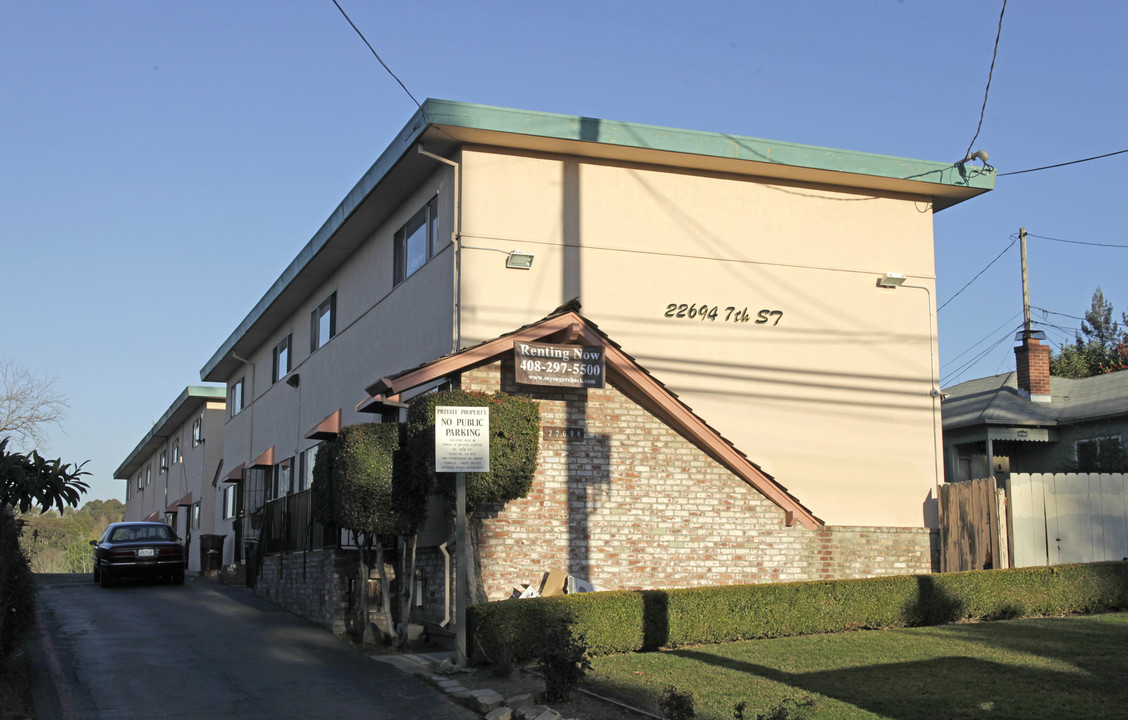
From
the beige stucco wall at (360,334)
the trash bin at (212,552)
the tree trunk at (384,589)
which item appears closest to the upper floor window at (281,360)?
the beige stucco wall at (360,334)

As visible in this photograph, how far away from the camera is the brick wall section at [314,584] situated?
16.0m

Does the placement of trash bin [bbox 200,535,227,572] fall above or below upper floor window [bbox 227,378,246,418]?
below

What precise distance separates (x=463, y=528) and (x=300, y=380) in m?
14.8

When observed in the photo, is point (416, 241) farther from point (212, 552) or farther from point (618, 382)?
point (212, 552)

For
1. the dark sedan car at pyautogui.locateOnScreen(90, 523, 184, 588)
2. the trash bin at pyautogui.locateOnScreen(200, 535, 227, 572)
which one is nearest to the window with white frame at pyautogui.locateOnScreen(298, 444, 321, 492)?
the dark sedan car at pyautogui.locateOnScreen(90, 523, 184, 588)

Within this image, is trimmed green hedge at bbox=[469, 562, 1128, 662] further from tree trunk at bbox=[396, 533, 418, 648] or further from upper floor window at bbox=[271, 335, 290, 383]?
upper floor window at bbox=[271, 335, 290, 383]

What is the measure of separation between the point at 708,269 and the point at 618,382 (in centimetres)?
397

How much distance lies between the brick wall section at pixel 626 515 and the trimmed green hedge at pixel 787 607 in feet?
7.10

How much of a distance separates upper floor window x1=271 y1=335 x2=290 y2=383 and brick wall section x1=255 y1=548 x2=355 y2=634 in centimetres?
762

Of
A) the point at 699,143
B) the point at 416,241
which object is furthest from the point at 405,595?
the point at 699,143

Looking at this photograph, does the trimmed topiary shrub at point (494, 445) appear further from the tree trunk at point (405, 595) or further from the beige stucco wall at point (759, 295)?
the beige stucco wall at point (759, 295)

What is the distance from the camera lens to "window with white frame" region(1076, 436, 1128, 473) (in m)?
23.7

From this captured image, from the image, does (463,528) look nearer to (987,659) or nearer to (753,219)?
(987,659)

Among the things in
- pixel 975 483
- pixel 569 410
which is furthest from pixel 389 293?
pixel 975 483
